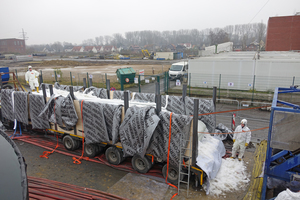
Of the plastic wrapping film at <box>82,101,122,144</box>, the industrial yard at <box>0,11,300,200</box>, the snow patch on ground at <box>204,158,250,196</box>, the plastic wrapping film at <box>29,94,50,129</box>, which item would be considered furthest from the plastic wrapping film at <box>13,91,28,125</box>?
the snow patch on ground at <box>204,158,250,196</box>

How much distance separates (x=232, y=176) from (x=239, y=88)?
1197 cm

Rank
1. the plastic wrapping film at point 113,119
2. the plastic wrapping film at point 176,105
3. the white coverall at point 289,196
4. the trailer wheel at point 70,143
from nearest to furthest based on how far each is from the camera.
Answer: the white coverall at point 289,196 < the plastic wrapping film at point 113,119 < the plastic wrapping film at point 176,105 < the trailer wheel at point 70,143

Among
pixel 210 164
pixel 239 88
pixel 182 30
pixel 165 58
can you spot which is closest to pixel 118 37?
pixel 182 30

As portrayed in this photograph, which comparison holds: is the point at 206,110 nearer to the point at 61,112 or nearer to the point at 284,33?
the point at 61,112

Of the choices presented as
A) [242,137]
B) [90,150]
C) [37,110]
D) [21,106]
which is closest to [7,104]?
[21,106]

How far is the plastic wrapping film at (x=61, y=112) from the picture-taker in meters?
7.55

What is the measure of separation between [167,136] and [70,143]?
4415 mm

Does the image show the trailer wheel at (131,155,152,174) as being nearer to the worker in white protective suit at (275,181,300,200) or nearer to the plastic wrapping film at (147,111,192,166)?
the plastic wrapping film at (147,111,192,166)

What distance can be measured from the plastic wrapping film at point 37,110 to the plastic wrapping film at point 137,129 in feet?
13.4

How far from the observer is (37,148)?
8562mm

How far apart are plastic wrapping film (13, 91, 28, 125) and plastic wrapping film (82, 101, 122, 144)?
12.1 feet

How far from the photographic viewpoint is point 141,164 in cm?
664

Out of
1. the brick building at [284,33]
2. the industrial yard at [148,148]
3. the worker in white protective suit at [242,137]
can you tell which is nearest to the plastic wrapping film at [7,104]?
the industrial yard at [148,148]

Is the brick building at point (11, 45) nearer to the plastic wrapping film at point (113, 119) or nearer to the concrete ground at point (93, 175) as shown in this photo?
the concrete ground at point (93, 175)
